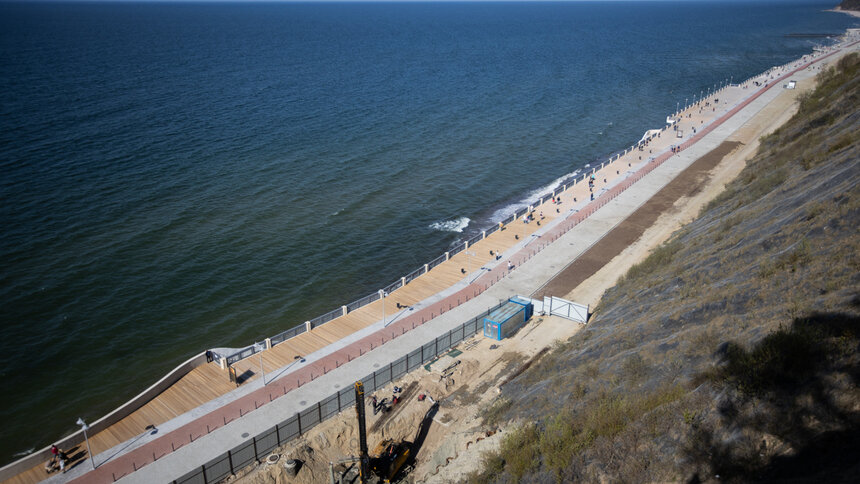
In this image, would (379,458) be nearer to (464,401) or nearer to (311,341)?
(464,401)

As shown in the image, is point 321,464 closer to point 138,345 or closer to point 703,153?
point 138,345

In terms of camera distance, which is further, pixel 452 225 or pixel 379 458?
pixel 452 225

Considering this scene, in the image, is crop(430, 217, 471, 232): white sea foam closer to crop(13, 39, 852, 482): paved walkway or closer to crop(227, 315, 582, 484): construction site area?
crop(13, 39, 852, 482): paved walkway

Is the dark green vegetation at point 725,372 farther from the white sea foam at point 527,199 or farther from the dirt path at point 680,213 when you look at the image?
the white sea foam at point 527,199

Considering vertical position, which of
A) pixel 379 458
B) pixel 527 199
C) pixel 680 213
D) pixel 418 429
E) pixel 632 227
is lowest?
pixel 418 429

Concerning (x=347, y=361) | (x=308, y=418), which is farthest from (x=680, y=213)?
(x=308, y=418)

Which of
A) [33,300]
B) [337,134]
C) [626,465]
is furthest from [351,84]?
[626,465]

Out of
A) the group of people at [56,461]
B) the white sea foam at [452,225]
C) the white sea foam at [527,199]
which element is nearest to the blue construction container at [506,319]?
the white sea foam at [452,225]
